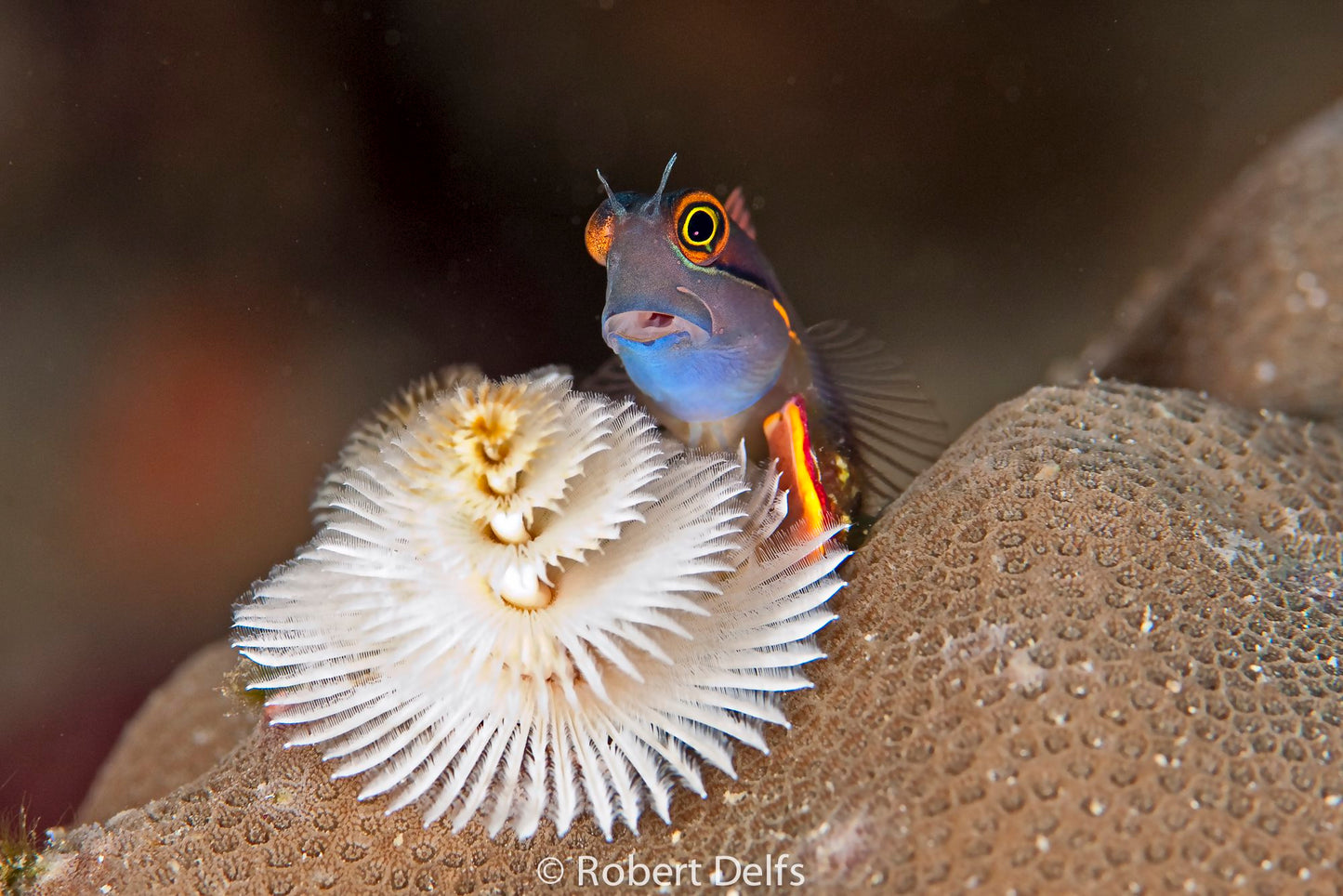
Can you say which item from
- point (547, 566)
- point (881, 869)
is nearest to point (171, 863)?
point (547, 566)

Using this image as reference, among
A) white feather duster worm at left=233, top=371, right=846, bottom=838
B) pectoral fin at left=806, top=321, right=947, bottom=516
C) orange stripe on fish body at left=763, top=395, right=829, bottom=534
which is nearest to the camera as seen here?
white feather duster worm at left=233, top=371, right=846, bottom=838

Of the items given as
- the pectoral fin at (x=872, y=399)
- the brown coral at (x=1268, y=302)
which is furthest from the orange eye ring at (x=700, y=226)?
the brown coral at (x=1268, y=302)

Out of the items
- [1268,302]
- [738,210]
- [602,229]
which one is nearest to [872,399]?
[738,210]

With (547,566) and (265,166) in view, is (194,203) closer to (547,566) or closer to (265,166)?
(265,166)

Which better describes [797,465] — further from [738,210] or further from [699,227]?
[738,210]

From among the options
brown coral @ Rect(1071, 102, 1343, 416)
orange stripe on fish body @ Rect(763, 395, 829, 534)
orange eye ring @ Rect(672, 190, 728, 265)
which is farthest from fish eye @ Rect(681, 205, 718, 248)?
brown coral @ Rect(1071, 102, 1343, 416)

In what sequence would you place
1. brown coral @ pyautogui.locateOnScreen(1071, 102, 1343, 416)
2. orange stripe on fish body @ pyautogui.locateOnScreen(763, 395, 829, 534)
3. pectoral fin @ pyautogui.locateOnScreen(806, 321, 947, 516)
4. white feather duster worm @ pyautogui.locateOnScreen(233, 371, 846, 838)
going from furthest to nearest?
brown coral @ pyautogui.locateOnScreen(1071, 102, 1343, 416) → pectoral fin @ pyautogui.locateOnScreen(806, 321, 947, 516) → orange stripe on fish body @ pyautogui.locateOnScreen(763, 395, 829, 534) → white feather duster worm @ pyautogui.locateOnScreen(233, 371, 846, 838)

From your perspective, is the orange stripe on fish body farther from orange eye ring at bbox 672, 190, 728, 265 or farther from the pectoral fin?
orange eye ring at bbox 672, 190, 728, 265

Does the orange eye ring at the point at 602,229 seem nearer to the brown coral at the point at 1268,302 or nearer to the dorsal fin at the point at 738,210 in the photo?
the dorsal fin at the point at 738,210

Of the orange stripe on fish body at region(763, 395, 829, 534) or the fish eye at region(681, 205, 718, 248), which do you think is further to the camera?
the fish eye at region(681, 205, 718, 248)
